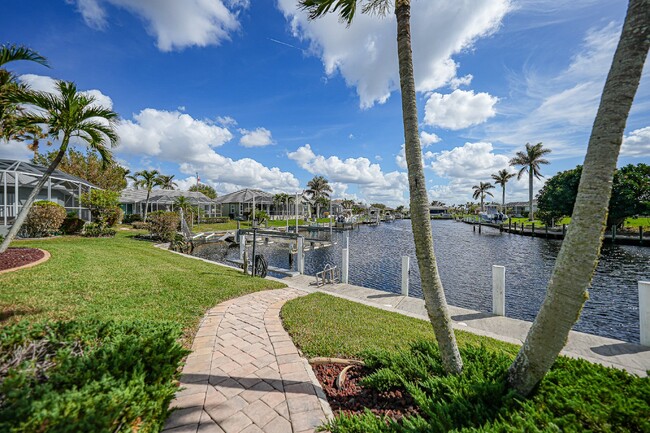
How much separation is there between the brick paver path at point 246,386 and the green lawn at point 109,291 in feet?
3.15

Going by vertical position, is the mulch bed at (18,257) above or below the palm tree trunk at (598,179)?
below

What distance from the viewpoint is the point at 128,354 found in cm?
232

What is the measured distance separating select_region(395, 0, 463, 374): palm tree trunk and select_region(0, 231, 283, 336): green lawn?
14.0 ft

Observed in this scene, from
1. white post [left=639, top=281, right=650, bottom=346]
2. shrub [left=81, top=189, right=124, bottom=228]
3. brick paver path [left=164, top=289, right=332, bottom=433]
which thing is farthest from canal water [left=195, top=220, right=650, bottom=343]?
brick paver path [left=164, top=289, right=332, bottom=433]

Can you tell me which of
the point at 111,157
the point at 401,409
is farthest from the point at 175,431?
the point at 111,157

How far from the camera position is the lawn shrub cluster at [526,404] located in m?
1.85

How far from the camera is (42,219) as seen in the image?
46.2 feet

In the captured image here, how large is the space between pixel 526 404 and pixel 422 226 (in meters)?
1.67

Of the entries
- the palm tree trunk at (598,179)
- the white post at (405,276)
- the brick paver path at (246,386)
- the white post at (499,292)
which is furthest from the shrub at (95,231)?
the palm tree trunk at (598,179)

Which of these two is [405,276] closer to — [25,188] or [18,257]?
[18,257]

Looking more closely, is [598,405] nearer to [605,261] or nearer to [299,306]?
[299,306]

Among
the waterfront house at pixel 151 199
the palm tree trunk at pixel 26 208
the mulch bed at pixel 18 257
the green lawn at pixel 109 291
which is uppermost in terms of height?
the waterfront house at pixel 151 199

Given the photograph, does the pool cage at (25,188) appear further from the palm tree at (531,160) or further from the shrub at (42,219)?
the palm tree at (531,160)

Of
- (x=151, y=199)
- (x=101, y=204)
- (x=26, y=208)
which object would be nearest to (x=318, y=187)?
(x=151, y=199)
